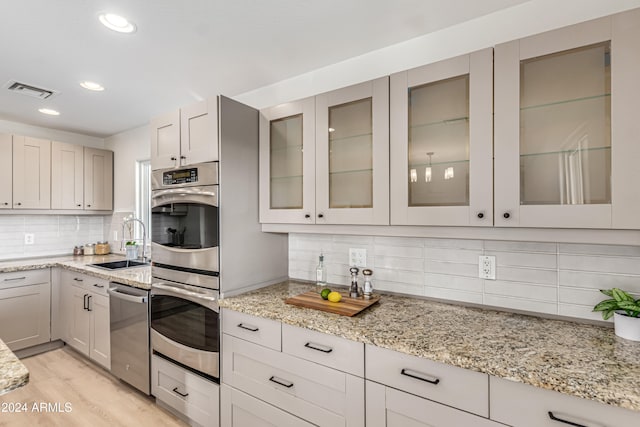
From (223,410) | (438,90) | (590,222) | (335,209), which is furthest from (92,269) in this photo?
(590,222)

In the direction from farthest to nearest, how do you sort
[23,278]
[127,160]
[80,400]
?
1. [127,160]
2. [23,278]
3. [80,400]

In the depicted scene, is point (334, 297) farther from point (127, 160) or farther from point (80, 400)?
point (127, 160)

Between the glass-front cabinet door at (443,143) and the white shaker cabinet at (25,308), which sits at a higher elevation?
the glass-front cabinet door at (443,143)

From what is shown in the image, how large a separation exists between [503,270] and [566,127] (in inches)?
29.7

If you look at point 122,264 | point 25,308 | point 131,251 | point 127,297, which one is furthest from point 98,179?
point 127,297

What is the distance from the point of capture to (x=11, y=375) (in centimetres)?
98

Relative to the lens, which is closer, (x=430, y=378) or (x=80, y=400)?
(x=430, y=378)

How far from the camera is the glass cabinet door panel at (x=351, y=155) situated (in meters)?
1.75

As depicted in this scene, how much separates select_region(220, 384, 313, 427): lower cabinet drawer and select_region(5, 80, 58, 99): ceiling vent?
2784mm

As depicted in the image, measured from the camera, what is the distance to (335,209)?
184cm

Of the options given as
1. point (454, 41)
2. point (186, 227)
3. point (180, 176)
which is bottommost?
point (186, 227)

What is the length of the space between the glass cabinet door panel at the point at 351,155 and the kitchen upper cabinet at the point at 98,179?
3503 millimetres

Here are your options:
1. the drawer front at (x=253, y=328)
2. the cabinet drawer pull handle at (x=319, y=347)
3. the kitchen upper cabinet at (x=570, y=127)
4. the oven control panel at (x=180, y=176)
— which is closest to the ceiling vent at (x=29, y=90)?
the oven control panel at (x=180, y=176)

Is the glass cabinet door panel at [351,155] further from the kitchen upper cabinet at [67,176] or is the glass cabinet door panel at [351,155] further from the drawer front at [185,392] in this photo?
the kitchen upper cabinet at [67,176]
